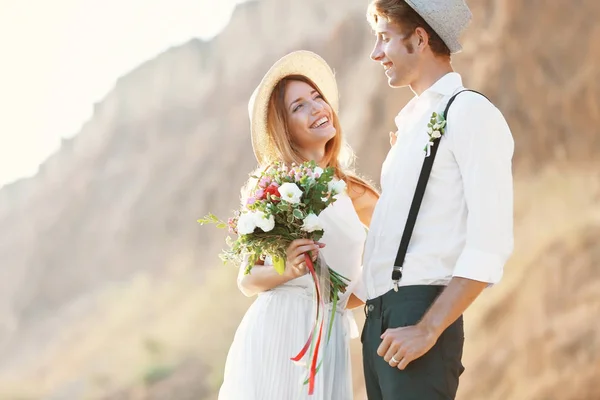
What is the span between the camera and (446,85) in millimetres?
2662

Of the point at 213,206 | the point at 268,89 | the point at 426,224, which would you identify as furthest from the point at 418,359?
the point at 213,206

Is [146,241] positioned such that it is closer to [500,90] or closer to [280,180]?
[500,90]

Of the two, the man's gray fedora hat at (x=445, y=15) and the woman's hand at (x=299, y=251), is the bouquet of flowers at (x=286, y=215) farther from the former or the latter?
the man's gray fedora hat at (x=445, y=15)

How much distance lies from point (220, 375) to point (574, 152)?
4.08 metres

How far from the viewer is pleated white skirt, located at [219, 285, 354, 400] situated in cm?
327

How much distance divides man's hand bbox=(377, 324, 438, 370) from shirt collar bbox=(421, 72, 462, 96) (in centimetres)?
69

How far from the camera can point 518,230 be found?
26.0 feet

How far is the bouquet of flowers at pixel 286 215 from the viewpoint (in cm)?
292

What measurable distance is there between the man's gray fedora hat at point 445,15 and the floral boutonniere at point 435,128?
268mm

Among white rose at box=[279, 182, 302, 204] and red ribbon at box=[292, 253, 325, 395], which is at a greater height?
white rose at box=[279, 182, 302, 204]

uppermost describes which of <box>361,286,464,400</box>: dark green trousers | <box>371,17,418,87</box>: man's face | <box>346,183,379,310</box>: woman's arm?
<box>346,183,379,310</box>: woman's arm

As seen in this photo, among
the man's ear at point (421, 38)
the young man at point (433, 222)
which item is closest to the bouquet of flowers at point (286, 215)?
the young man at point (433, 222)

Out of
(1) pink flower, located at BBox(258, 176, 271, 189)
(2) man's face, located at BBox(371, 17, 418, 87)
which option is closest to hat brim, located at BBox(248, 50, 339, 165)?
(1) pink flower, located at BBox(258, 176, 271, 189)

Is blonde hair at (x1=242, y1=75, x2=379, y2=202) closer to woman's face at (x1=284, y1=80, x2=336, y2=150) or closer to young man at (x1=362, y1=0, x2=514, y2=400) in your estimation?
woman's face at (x1=284, y1=80, x2=336, y2=150)
